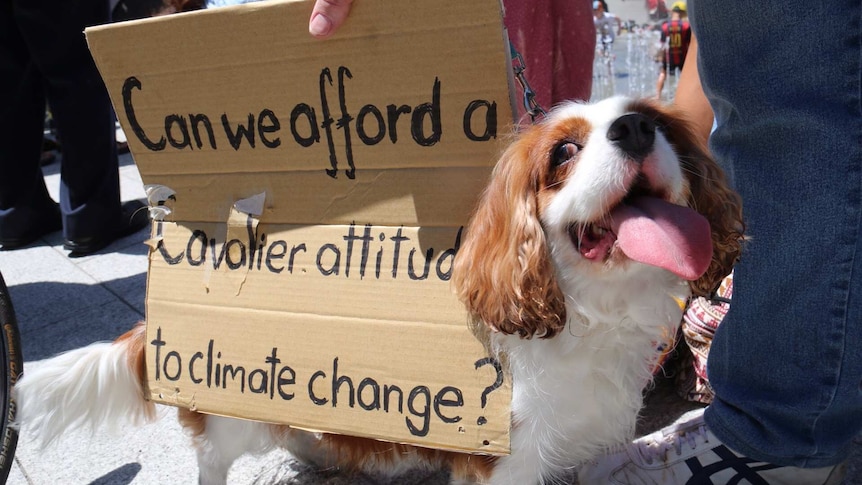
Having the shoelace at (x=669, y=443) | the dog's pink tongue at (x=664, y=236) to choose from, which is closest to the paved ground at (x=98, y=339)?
the shoelace at (x=669, y=443)

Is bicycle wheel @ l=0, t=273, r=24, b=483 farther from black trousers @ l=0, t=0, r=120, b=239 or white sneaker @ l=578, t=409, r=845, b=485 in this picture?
black trousers @ l=0, t=0, r=120, b=239

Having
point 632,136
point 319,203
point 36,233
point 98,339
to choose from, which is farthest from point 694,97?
point 36,233

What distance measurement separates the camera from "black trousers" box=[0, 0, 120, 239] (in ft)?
13.3

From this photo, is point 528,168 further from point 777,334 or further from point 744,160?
point 777,334

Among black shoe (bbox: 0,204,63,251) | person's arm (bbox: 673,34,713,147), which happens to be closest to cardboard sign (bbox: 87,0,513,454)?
person's arm (bbox: 673,34,713,147)

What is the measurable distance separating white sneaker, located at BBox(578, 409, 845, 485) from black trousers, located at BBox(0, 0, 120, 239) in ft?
13.1

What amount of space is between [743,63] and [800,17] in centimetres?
16

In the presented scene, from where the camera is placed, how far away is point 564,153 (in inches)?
55.7

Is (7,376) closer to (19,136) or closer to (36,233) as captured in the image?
(19,136)

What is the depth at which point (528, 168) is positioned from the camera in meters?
1.40

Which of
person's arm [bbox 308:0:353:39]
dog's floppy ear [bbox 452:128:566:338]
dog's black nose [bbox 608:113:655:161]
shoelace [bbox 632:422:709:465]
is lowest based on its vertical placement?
shoelace [bbox 632:422:709:465]

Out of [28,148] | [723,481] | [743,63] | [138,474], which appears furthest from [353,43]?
[28,148]

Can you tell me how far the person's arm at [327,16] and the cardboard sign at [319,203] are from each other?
0.04 metres

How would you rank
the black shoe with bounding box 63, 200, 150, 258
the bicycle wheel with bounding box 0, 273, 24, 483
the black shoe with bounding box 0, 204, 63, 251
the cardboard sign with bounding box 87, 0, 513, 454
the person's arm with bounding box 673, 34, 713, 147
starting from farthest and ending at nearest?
1. the black shoe with bounding box 0, 204, 63, 251
2. the black shoe with bounding box 63, 200, 150, 258
3. the person's arm with bounding box 673, 34, 713, 147
4. the bicycle wheel with bounding box 0, 273, 24, 483
5. the cardboard sign with bounding box 87, 0, 513, 454
